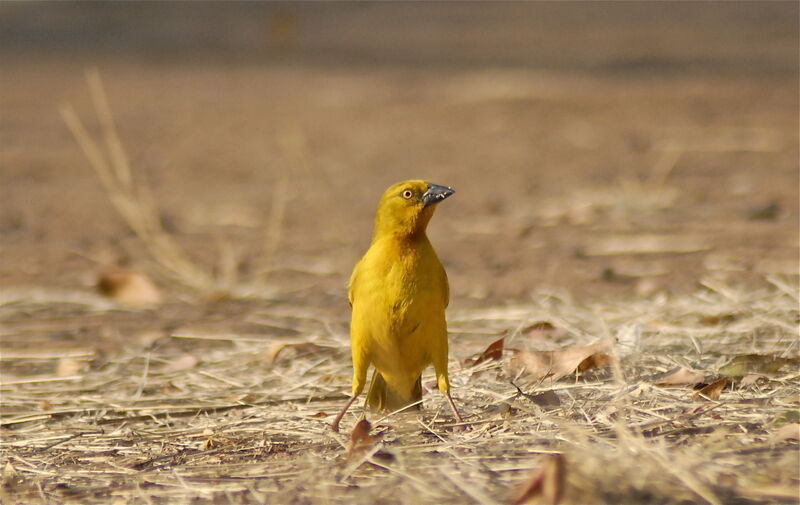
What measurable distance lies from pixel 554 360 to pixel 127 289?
9.59ft

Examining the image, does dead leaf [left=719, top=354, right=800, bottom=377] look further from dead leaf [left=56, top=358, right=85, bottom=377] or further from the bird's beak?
dead leaf [left=56, top=358, right=85, bottom=377]

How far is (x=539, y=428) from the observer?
10.8 ft

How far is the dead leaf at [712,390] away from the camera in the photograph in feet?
A: 11.4

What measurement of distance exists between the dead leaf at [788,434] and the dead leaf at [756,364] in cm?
61

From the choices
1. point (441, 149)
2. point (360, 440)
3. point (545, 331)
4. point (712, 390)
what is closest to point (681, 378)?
point (712, 390)

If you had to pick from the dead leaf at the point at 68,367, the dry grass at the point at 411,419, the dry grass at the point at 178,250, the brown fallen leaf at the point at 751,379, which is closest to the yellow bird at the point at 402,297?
the dry grass at the point at 411,419

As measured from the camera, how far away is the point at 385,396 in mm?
3705

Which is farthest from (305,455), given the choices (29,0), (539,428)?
(29,0)

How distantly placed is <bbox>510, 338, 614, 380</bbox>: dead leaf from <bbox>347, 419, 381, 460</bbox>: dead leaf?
2.54 ft

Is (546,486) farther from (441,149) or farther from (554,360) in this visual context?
(441,149)

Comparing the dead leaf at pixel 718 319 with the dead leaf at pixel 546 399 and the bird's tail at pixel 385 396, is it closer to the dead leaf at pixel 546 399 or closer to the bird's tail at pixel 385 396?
the dead leaf at pixel 546 399

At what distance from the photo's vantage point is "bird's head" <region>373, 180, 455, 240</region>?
11.4ft

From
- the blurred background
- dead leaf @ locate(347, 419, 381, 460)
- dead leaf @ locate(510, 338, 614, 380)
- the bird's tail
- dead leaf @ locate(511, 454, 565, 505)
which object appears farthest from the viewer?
the blurred background

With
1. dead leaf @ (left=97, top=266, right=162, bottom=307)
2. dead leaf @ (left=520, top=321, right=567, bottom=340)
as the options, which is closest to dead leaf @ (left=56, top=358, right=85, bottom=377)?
dead leaf @ (left=97, top=266, right=162, bottom=307)
